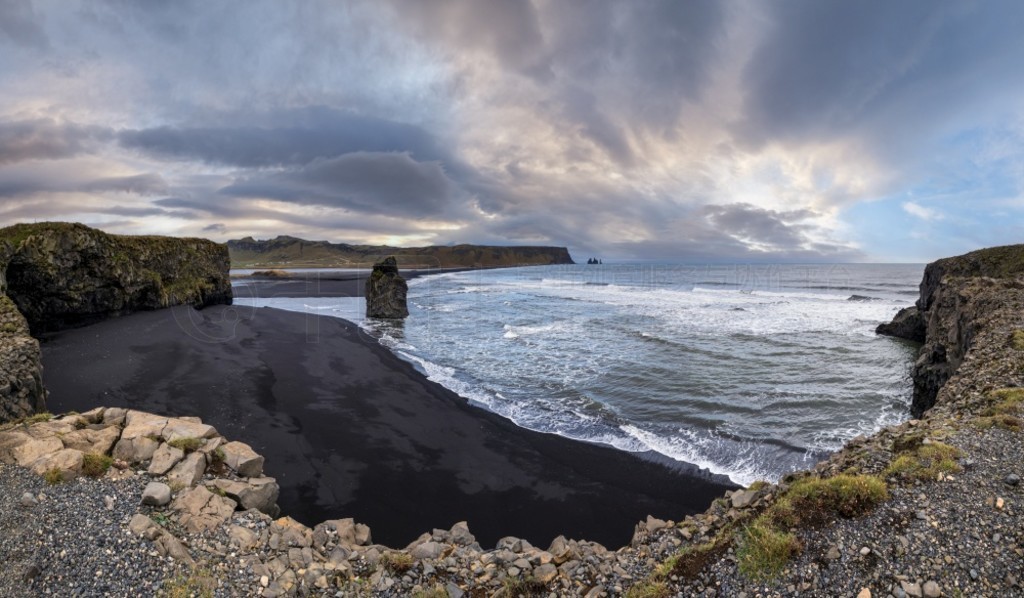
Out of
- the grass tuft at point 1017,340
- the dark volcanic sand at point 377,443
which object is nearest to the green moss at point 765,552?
the dark volcanic sand at point 377,443

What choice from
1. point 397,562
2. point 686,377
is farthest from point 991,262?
point 397,562

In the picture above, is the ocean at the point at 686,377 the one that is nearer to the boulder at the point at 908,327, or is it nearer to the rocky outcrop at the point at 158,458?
the boulder at the point at 908,327

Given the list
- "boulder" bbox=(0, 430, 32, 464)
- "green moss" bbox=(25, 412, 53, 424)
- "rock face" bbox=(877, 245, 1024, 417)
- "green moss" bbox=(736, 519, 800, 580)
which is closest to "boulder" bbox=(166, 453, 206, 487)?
"boulder" bbox=(0, 430, 32, 464)

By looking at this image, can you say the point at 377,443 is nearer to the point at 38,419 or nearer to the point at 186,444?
the point at 186,444

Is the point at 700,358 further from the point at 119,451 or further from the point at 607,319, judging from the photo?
the point at 119,451

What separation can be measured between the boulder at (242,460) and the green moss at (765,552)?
8.28 m

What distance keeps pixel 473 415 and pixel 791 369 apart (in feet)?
53.8

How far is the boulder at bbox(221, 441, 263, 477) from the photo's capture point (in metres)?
8.20

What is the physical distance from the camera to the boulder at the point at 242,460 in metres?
8.20

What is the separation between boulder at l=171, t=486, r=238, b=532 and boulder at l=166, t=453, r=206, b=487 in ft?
1.01

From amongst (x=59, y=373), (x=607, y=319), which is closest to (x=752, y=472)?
(x=59, y=373)

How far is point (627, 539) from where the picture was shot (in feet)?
31.0

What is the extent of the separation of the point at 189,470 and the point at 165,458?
58 centimetres

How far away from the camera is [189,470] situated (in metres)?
7.51
